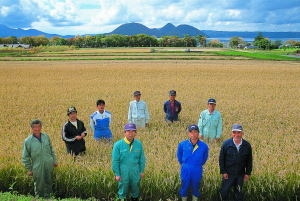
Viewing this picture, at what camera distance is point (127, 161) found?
445 cm

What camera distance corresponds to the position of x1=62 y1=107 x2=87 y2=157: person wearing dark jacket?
5.62 meters

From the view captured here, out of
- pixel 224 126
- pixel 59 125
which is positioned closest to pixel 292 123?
pixel 224 126

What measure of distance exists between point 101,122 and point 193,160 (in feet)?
10.5

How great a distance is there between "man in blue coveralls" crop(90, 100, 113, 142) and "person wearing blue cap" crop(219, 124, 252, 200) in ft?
11.5

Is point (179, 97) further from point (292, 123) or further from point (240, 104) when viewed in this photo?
point (292, 123)

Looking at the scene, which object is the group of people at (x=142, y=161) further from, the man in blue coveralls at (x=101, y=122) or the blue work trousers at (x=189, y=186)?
the man in blue coveralls at (x=101, y=122)

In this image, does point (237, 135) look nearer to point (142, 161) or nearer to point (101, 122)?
point (142, 161)

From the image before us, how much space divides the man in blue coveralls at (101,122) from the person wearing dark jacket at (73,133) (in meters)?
0.90

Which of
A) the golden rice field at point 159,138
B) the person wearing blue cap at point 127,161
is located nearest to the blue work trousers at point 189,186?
the golden rice field at point 159,138

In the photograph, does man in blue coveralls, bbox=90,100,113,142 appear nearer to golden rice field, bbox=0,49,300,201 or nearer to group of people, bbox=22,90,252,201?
golden rice field, bbox=0,49,300,201

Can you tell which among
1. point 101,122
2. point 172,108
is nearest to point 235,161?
point 101,122

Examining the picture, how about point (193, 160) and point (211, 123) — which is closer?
point (193, 160)

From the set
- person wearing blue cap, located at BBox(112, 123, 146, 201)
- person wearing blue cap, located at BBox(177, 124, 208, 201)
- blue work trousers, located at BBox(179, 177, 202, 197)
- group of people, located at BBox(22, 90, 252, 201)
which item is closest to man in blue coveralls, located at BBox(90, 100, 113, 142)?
group of people, located at BBox(22, 90, 252, 201)

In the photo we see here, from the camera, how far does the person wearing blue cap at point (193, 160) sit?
4.51m
